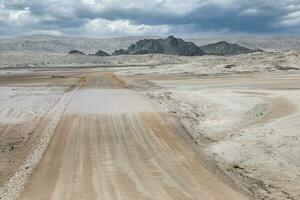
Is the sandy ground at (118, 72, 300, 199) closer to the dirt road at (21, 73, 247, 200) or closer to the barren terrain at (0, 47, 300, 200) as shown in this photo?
the barren terrain at (0, 47, 300, 200)

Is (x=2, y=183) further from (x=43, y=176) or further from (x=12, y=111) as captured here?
(x=12, y=111)

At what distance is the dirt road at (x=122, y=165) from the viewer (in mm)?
11344

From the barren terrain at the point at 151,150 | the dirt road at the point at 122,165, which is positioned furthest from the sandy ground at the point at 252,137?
the dirt road at the point at 122,165

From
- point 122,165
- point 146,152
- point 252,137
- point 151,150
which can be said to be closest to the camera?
point 122,165

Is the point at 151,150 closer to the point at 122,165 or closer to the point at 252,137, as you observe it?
the point at 122,165

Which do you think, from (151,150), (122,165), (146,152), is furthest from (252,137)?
(122,165)

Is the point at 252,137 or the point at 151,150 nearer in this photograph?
the point at 151,150

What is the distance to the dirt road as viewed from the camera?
11.3 metres

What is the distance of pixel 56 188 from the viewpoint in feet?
39.0

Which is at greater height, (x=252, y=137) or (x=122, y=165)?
(x=122, y=165)

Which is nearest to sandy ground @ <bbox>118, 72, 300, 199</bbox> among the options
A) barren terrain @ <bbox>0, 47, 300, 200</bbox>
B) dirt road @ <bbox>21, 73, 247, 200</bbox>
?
barren terrain @ <bbox>0, 47, 300, 200</bbox>

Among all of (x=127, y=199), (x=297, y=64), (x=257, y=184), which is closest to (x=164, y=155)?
(x=257, y=184)

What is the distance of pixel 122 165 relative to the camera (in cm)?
1412

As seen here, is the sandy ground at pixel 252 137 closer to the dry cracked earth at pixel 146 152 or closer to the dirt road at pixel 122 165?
the dry cracked earth at pixel 146 152
